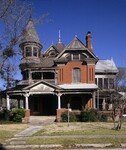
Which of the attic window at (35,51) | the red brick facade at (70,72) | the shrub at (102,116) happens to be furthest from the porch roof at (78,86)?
the attic window at (35,51)

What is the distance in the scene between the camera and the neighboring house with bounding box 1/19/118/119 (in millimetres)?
33844

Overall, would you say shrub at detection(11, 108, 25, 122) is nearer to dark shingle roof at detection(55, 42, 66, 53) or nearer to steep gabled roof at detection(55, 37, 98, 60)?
steep gabled roof at detection(55, 37, 98, 60)

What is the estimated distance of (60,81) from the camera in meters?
36.6

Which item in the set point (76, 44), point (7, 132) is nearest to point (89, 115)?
point (76, 44)

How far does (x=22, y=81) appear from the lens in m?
37.2

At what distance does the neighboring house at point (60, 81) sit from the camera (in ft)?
111

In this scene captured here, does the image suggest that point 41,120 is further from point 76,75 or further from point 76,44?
point 76,44

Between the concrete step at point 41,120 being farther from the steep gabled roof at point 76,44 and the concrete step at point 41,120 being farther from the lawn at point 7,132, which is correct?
the lawn at point 7,132

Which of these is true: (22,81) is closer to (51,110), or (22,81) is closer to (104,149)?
(51,110)

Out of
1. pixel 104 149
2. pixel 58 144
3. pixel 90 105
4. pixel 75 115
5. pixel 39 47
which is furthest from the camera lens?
pixel 39 47

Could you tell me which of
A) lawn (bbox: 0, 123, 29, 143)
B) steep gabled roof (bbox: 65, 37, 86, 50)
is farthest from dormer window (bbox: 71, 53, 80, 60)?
lawn (bbox: 0, 123, 29, 143)

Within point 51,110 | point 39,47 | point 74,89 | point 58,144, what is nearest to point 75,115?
point 74,89

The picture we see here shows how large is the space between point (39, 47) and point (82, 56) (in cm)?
622

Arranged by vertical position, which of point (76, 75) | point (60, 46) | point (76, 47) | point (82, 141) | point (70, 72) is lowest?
point (82, 141)
